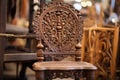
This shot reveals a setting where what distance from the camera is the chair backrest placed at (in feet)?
7.87

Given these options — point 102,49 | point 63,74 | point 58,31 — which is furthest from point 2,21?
point 102,49

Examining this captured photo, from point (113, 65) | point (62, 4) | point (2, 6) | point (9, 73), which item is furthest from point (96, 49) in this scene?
point (9, 73)

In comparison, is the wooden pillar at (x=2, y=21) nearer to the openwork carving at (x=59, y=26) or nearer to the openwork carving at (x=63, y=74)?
the openwork carving at (x=59, y=26)

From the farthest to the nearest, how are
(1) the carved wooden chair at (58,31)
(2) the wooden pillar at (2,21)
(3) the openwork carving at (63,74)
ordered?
(2) the wooden pillar at (2,21) → (1) the carved wooden chair at (58,31) → (3) the openwork carving at (63,74)

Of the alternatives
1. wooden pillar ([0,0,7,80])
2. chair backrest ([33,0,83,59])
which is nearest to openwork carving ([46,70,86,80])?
chair backrest ([33,0,83,59])

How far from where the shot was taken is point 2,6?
2.62m

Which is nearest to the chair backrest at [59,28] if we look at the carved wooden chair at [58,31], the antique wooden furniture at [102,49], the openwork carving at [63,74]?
the carved wooden chair at [58,31]

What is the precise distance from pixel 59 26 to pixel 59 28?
0.07 feet

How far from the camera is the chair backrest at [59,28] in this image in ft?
7.87

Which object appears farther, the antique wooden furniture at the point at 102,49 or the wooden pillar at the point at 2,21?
the antique wooden furniture at the point at 102,49

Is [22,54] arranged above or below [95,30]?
below

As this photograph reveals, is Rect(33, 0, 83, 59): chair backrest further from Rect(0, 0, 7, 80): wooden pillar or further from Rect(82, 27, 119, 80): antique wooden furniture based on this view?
Rect(82, 27, 119, 80): antique wooden furniture

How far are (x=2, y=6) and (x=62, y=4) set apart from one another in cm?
67

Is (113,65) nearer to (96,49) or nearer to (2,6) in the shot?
(96,49)
